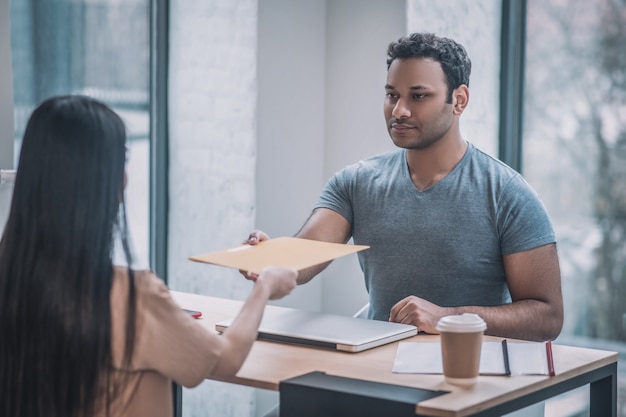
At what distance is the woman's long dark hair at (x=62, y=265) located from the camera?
4.83 feet

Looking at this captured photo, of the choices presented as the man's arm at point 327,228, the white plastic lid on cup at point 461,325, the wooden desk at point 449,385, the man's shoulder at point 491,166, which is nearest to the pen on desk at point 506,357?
the wooden desk at point 449,385

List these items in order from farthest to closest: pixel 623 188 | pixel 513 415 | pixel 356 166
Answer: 1. pixel 623 188
2. pixel 356 166
3. pixel 513 415

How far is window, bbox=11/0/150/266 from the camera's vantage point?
3229mm

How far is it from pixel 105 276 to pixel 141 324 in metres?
0.10

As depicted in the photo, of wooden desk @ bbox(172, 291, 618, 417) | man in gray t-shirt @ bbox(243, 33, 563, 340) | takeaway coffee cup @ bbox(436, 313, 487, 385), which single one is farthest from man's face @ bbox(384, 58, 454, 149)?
takeaway coffee cup @ bbox(436, 313, 487, 385)

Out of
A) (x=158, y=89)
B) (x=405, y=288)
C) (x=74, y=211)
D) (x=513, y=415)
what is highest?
(x=158, y=89)

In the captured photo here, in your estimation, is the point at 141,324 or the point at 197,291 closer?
the point at 141,324

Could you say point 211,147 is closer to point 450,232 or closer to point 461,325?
point 450,232

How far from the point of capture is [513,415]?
2105mm

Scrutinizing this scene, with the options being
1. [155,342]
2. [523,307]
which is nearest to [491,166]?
[523,307]

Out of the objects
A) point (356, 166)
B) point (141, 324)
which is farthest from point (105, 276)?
point (356, 166)

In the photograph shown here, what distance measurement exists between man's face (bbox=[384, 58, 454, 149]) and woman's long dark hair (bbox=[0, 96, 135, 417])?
3.62 feet

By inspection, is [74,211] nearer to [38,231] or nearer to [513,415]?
[38,231]

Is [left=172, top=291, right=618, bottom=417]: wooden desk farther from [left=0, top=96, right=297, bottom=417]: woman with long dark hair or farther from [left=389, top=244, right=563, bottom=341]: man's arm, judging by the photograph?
[left=0, top=96, right=297, bottom=417]: woman with long dark hair
